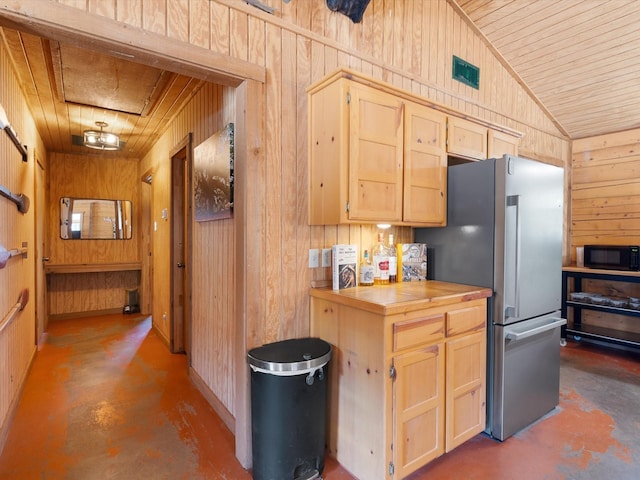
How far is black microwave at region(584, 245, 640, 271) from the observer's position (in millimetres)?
3730

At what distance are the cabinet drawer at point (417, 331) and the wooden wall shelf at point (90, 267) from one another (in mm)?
5247

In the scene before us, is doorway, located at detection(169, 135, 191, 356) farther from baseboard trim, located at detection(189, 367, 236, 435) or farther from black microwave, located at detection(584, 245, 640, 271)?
black microwave, located at detection(584, 245, 640, 271)

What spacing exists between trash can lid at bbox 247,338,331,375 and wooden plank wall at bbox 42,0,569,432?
15 centimetres

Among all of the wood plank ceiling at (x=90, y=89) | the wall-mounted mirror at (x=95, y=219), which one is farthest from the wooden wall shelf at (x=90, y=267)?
the wood plank ceiling at (x=90, y=89)

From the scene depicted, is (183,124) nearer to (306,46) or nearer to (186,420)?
(306,46)

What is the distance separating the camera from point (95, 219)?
18.3 ft

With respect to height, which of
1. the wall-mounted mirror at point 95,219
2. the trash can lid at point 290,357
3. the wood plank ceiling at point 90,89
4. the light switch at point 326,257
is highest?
the wood plank ceiling at point 90,89

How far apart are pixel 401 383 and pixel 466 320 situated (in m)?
0.61

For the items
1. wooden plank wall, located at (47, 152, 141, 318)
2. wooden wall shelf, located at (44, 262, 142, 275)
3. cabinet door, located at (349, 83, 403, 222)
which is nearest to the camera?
cabinet door, located at (349, 83, 403, 222)

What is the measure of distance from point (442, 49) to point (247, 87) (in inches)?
78.9

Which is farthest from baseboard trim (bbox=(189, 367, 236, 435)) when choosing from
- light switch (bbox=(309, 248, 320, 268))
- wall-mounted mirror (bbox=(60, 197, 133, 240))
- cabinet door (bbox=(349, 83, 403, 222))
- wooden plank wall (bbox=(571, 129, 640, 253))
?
wooden plank wall (bbox=(571, 129, 640, 253))

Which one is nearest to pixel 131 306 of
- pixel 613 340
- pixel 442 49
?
pixel 442 49

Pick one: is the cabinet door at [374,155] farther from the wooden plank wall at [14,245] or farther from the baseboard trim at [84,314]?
the baseboard trim at [84,314]

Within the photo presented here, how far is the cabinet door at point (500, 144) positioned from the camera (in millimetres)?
2781
